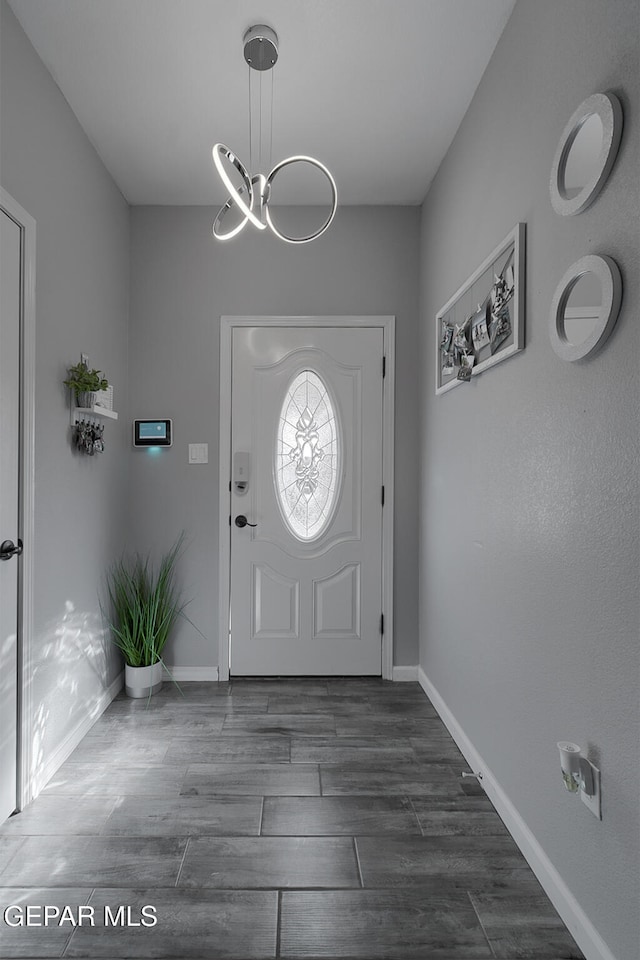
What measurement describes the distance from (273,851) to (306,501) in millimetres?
1884

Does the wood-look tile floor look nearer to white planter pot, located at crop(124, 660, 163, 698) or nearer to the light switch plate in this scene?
white planter pot, located at crop(124, 660, 163, 698)

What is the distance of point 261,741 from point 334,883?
95 cm

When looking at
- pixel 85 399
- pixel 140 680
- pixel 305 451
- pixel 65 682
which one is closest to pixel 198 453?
pixel 305 451

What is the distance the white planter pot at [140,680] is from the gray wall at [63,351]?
0.11m

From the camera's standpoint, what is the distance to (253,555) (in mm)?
3348

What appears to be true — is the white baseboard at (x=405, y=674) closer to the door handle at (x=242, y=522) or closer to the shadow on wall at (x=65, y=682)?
the door handle at (x=242, y=522)

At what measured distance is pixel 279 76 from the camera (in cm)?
225

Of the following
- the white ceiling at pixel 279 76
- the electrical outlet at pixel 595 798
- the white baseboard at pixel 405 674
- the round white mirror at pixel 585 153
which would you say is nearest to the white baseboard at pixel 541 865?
the electrical outlet at pixel 595 798

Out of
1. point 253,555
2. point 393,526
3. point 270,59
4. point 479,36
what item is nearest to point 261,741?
point 253,555

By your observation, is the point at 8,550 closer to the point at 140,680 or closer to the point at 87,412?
the point at 87,412

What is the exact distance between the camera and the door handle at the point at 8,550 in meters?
1.91

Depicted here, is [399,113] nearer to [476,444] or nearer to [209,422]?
[476,444]

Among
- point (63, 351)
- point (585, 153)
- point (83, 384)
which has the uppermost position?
point (585, 153)

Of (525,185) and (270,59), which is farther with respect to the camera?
(270,59)
